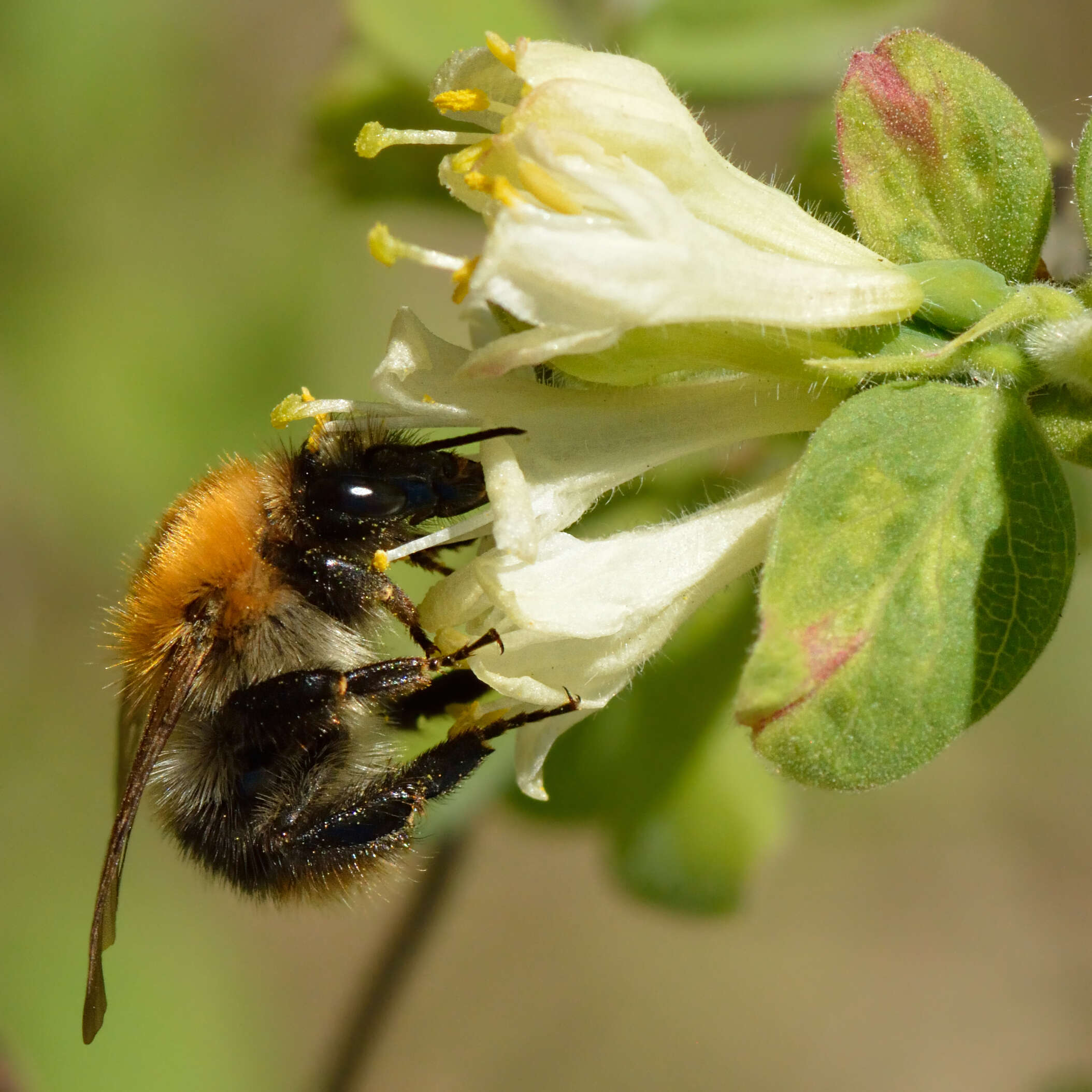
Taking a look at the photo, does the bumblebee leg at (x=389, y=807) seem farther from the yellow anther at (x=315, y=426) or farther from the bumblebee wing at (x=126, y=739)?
the yellow anther at (x=315, y=426)

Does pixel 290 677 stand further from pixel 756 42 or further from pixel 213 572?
pixel 756 42

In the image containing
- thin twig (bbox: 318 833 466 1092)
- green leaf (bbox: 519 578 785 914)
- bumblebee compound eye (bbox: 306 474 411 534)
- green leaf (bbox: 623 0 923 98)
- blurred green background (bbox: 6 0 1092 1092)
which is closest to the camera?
bumblebee compound eye (bbox: 306 474 411 534)

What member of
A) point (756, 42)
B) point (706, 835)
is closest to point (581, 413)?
point (706, 835)

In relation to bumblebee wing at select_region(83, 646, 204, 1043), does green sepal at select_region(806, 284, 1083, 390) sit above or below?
above

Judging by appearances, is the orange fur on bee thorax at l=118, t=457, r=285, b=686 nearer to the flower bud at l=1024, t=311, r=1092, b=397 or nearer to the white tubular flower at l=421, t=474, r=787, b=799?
the white tubular flower at l=421, t=474, r=787, b=799

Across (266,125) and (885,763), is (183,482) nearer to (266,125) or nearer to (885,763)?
(266,125)

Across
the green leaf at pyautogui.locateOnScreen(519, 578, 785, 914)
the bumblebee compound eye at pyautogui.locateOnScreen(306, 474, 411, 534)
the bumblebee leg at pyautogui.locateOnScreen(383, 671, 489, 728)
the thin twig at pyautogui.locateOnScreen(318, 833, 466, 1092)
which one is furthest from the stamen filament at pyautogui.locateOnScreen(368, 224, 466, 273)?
the thin twig at pyautogui.locateOnScreen(318, 833, 466, 1092)
